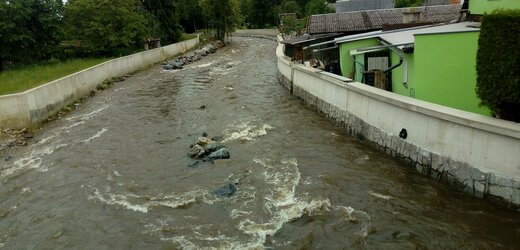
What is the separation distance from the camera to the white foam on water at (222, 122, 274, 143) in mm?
15180

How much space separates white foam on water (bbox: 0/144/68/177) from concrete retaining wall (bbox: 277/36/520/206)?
1071 cm

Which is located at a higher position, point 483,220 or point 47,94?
point 47,94

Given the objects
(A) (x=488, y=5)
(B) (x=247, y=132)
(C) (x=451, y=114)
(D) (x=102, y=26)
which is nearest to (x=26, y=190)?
(B) (x=247, y=132)

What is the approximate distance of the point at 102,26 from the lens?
36.7 m

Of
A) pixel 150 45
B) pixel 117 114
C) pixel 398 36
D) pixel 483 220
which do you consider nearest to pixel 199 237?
pixel 483 220

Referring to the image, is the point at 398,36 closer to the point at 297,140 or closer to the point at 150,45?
the point at 297,140

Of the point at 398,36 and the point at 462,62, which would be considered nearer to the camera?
the point at 462,62

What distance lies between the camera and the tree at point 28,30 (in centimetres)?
2920

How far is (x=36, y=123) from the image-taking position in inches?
711

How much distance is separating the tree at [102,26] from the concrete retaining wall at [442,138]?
2834 cm

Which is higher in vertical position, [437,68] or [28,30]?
[28,30]

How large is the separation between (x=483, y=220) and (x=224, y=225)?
18.3 ft

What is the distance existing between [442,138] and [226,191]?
5.65m

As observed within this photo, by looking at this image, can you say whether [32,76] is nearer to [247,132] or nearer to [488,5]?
[247,132]
